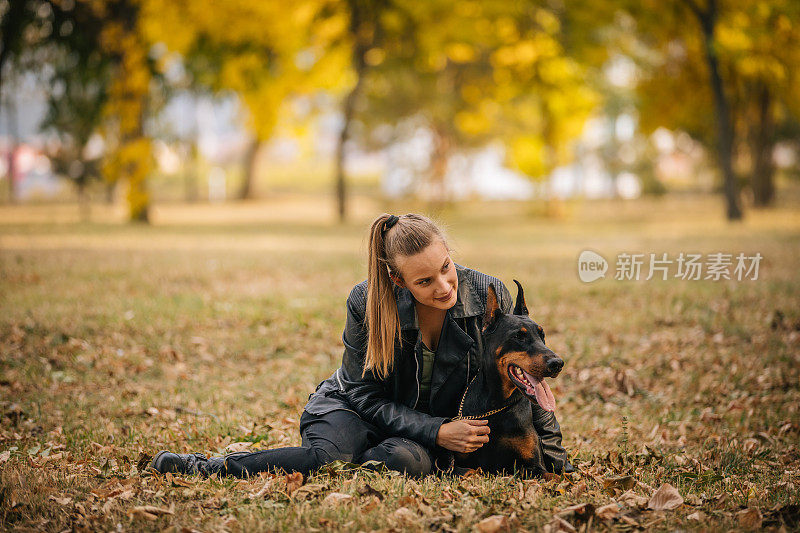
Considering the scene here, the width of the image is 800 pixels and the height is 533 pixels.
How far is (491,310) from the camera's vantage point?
379cm

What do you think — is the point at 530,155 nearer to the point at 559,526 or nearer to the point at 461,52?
the point at 461,52

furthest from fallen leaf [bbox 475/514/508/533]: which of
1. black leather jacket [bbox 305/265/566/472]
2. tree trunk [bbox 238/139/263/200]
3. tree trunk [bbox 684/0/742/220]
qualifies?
tree trunk [bbox 238/139/263/200]

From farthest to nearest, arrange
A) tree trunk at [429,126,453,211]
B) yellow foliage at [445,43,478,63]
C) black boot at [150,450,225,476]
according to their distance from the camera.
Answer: tree trunk at [429,126,453,211] → yellow foliage at [445,43,478,63] → black boot at [150,450,225,476]

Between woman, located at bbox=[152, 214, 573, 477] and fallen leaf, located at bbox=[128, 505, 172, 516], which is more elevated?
woman, located at bbox=[152, 214, 573, 477]

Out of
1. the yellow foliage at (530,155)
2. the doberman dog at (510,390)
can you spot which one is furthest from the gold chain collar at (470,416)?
the yellow foliage at (530,155)

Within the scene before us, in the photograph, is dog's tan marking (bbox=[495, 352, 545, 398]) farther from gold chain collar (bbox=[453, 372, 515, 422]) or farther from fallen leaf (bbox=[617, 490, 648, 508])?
fallen leaf (bbox=[617, 490, 648, 508])

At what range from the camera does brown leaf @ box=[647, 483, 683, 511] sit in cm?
366

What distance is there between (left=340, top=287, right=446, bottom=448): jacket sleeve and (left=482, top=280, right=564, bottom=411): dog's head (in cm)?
57

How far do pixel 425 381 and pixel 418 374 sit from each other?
0.08 m

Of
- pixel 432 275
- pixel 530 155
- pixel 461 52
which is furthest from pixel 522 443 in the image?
pixel 530 155

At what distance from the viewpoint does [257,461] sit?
423cm

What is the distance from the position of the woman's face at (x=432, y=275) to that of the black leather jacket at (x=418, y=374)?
143mm

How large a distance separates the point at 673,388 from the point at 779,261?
6.76 meters

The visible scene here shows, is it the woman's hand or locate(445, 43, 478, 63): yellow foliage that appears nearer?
the woman's hand
